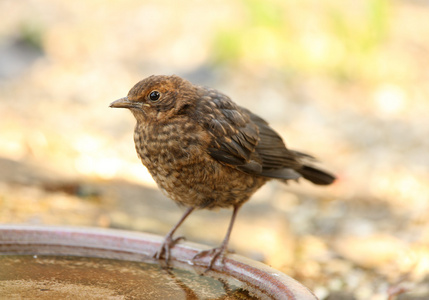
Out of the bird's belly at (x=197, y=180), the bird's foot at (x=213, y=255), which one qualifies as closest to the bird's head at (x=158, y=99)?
the bird's belly at (x=197, y=180)

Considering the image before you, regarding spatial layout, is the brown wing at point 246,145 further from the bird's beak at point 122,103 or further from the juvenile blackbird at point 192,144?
the bird's beak at point 122,103

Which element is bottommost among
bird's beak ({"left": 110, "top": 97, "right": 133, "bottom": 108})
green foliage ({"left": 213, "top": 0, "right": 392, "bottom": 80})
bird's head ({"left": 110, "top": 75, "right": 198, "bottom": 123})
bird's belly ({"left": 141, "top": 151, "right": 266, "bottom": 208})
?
A: bird's belly ({"left": 141, "top": 151, "right": 266, "bottom": 208})

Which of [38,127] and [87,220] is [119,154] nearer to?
[38,127]

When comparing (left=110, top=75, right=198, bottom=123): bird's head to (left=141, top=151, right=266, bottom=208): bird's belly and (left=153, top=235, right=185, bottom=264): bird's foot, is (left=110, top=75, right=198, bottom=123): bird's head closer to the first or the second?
(left=141, top=151, right=266, bottom=208): bird's belly

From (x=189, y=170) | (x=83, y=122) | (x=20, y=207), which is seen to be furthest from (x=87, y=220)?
(x=83, y=122)

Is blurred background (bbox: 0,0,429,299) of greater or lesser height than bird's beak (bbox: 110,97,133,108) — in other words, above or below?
above

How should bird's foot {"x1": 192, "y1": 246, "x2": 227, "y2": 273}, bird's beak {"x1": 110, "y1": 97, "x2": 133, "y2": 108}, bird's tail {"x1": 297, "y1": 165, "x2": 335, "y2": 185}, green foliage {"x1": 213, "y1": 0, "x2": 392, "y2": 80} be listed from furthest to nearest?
green foliage {"x1": 213, "y1": 0, "x2": 392, "y2": 80} < bird's tail {"x1": 297, "y1": 165, "x2": 335, "y2": 185} < bird's beak {"x1": 110, "y1": 97, "x2": 133, "y2": 108} < bird's foot {"x1": 192, "y1": 246, "x2": 227, "y2": 273}

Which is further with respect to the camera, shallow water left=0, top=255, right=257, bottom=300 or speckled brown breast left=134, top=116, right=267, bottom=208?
speckled brown breast left=134, top=116, right=267, bottom=208

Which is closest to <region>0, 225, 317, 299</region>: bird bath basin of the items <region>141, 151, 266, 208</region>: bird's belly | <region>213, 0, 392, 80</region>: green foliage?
<region>141, 151, 266, 208</region>: bird's belly
